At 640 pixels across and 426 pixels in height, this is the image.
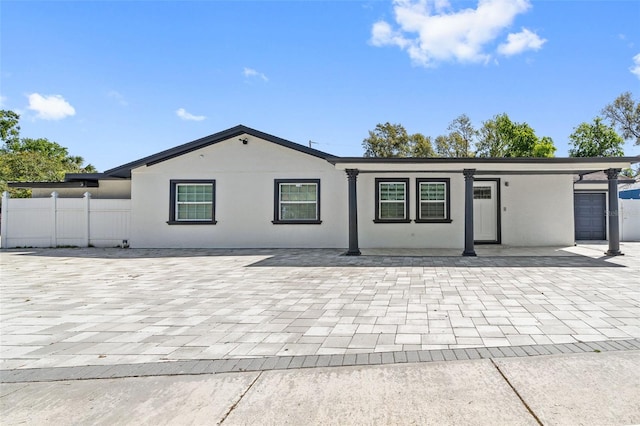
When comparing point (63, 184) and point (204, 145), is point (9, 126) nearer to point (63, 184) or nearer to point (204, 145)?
point (63, 184)

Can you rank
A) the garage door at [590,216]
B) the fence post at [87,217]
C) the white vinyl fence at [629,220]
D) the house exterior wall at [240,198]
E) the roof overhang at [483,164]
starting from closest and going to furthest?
the roof overhang at [483,164], the house exterior wall at [240,198], the fence post at [87,217], the white vinyl fence at [629,220], the garage door at [590,216]

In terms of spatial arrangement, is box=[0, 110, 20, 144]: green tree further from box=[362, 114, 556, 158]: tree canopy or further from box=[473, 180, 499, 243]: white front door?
box=[473, 180, 499, 243]: white front door

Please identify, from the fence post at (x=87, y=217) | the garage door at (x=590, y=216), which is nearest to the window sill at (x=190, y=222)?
the fence post at (x=87, y=217)

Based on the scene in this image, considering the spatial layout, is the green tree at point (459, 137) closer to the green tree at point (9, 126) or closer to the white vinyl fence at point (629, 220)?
the white vinyl fence at point (629, 220)

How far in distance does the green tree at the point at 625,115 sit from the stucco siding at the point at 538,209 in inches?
973

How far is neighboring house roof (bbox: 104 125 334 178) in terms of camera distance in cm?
1249

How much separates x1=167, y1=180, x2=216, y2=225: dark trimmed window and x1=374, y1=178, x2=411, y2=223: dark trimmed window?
5.93 meters

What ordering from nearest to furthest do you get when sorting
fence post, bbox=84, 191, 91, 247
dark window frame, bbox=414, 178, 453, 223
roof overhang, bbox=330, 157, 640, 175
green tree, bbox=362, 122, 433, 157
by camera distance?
roof overhang, bbox=330, 157, 640, 175 → dark window frame, bbox=414, 178, 453, 223 → fence post, bbox=84, 191, 91, 247 → green tree, bbox=362, 122, 433, 157

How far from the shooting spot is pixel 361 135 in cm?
3353

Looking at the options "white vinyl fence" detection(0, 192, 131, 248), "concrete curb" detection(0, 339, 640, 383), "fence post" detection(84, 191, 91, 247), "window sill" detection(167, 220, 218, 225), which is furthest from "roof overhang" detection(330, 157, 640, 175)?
"fence post" detection(84, 191, 91, 247)

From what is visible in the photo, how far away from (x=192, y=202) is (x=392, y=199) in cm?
723

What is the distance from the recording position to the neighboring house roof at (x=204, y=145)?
12.5m

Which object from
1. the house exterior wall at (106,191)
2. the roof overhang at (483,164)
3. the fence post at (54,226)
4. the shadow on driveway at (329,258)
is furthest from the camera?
the house exterior wall at (106,191)

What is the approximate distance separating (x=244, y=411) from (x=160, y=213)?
12026 millimetres
